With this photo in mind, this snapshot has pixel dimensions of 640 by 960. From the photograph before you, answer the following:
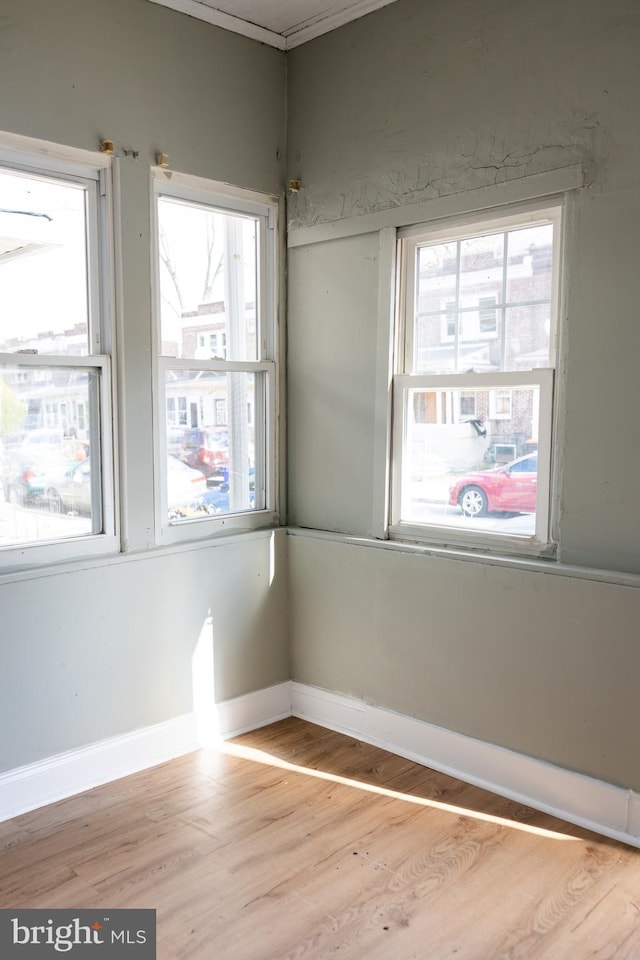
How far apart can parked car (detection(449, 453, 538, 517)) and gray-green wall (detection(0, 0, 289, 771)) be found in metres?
0.99

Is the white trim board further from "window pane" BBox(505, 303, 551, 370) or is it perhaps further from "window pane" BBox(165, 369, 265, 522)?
"window pane" BBox(165, 369, 265, 522)

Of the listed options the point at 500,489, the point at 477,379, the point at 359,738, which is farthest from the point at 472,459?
the point at 359,738

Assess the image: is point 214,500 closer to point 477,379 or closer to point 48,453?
point 48,453

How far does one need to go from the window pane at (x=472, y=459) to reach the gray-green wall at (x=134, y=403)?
0.83 m

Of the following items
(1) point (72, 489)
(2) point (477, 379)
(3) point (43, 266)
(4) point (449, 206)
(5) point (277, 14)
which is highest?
(5) point (277, 14)

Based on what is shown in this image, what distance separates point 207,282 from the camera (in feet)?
11.1

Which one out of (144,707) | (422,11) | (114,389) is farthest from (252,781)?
(422,11)

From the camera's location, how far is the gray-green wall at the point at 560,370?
2609mm

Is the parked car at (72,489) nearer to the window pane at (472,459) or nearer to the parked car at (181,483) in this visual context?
the parked car at (181,483)

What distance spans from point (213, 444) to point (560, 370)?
1496 millimetres

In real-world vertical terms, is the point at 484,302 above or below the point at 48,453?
above

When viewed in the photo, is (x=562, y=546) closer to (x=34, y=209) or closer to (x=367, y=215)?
(x=367, y=215)

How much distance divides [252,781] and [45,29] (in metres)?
2.86

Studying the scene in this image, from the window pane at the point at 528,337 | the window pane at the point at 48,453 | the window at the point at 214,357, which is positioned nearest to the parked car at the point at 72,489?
the window pane at the point at 48,453
